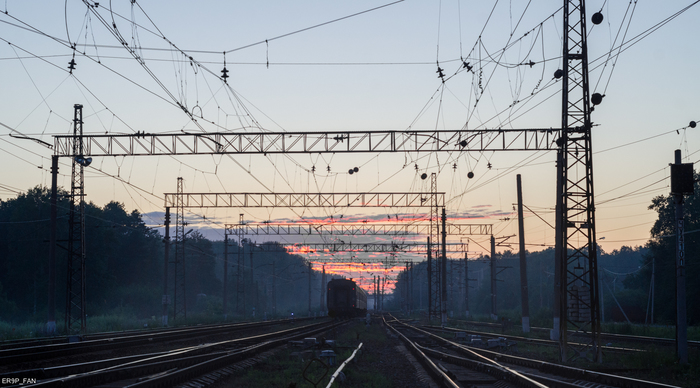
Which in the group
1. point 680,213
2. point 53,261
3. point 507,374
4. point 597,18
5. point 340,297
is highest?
point 597,18

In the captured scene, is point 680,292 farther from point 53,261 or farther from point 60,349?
point 53,261

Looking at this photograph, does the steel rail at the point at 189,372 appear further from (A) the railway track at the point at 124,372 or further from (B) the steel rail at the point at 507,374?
(B) the steel rail at the point at 507,374

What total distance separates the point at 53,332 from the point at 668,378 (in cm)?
2649

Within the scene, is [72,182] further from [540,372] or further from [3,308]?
[3,308]

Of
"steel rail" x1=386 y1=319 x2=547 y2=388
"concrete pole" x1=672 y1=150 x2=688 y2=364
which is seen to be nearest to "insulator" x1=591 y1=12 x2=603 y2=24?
"concrete pole" x1=672 y1=150 x2=688 y2=364

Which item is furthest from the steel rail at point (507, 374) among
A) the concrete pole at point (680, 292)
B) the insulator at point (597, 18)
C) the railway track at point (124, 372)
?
the insulator at point (597, 18)

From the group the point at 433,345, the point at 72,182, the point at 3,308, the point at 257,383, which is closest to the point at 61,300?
the point at 3,308

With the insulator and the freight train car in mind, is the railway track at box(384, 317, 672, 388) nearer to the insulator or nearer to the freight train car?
the insulator

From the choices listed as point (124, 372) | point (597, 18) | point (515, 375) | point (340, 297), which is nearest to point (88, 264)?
point (340, 297)

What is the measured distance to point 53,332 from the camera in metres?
29.0

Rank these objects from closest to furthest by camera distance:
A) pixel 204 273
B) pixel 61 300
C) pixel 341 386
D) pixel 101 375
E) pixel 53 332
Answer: pixel 101 375 < pixel 341 386 < pixel 53 332 < pixel 61 300 < pixel 204 273

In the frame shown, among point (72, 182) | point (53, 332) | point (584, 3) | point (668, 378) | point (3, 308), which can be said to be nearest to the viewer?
point (668, 378)

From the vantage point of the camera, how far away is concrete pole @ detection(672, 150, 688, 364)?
1611cm

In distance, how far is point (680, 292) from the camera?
17141mm
